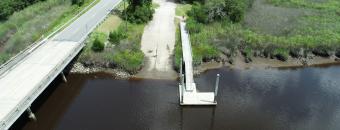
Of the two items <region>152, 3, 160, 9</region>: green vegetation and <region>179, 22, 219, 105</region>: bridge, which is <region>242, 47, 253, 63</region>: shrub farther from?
<region>152, 3, 160, 9</region>: green vegetation

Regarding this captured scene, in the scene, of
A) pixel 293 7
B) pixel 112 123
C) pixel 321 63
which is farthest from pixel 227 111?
pixel 293 7

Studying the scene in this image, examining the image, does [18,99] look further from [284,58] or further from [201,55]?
[284,58]

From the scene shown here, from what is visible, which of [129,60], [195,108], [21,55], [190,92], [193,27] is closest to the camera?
[195,108]

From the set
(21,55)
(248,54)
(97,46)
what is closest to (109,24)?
(97,46)

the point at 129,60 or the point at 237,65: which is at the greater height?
the point at 129,60

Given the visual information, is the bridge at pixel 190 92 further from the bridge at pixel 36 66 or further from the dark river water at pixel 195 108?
the bridge at pixel 36 66

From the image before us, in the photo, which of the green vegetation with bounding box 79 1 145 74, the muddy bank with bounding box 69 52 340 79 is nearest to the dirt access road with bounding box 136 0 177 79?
the muddy bank with bounding box 69 52 340 79

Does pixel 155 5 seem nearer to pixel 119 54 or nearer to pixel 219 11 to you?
pixel 219 11
